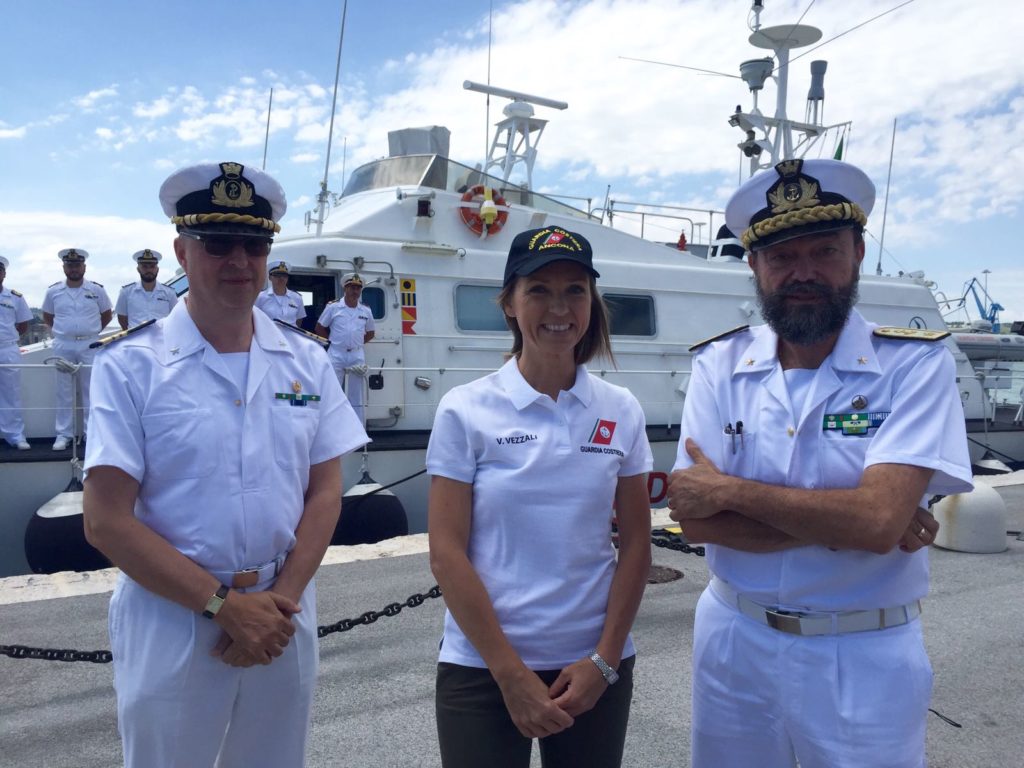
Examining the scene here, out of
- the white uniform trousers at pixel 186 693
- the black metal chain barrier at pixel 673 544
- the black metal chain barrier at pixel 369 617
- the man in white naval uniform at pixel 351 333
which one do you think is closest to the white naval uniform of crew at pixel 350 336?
the man in white naval uniform at pixel 351 333

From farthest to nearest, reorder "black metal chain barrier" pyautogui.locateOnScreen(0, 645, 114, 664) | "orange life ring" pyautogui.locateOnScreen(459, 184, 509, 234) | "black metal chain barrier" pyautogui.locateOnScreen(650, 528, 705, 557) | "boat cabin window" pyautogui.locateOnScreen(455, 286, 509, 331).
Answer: "orange life ring" pyautogui.locateOnScreen(459, 184, 509, 234) < "boat cabin window" pyautogui.locateOnScreen(455, 286, 509, 331) < "black metal chain barrier" pyautogui.locateOnScreen(650, 528, 705, 557) < "black metal chain barrier" pyautogui.locateOnScreen(0, 645, 114, 664)

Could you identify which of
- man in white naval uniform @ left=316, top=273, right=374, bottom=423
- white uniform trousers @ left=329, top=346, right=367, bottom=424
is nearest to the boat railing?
man in white naval uniform @ left=316, top=273, right=374, bottom=423

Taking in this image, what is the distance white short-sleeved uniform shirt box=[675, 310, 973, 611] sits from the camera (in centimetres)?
173

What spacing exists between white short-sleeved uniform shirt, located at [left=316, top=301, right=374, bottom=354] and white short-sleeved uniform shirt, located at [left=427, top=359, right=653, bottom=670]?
5450mm

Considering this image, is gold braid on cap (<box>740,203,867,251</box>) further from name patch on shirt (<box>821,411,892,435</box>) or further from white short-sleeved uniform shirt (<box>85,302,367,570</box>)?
white short-sleeved uniform shirt (<box>85,302,367,570</box>)

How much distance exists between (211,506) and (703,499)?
1130 millimetres

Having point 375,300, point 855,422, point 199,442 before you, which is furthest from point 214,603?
point 375,300

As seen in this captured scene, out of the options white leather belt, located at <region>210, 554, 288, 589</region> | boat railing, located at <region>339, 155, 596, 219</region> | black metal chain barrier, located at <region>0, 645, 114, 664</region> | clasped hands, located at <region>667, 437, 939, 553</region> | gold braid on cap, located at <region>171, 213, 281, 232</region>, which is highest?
boat railing, located at <region>339, 155, 596, 219</region>

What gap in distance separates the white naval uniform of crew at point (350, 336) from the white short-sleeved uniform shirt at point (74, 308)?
2.00m

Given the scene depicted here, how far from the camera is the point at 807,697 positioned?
1.73 m

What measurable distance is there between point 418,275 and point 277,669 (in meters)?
6.29

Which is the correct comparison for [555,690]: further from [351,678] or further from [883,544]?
[351,678]

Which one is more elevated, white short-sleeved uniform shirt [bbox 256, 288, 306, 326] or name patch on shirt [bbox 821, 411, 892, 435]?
white short-sleeved uniform shirt [bbox 256, 288, 306, 326]

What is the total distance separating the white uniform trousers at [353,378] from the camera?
7172 mm
